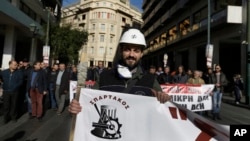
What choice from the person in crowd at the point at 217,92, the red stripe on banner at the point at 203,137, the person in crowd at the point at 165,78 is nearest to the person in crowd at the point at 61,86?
the person in crowd at the point at 165,78

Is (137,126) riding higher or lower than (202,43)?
lower

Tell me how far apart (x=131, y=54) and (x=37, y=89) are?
339 inches

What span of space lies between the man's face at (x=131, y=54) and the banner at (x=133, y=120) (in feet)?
0.95

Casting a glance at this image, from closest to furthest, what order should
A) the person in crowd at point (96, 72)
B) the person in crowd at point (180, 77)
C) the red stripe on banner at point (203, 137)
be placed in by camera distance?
1. the red stripe on banner at point (203, 137)
2. the person in crowd at point (96, 72)
3. the person in crowd at point (180, 77)

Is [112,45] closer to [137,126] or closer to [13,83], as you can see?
[13,83]

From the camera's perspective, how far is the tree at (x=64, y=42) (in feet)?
126

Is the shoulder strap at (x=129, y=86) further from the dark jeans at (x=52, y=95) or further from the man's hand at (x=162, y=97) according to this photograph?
the dark jeans at (x=52, y=95)

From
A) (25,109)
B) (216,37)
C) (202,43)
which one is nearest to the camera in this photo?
(25,109)

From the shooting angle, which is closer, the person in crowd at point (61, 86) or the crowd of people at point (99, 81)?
the crowd of people at point (99, 81)

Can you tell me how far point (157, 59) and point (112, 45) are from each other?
4653cm

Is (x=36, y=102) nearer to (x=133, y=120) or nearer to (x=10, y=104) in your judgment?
(x=10, y=104)

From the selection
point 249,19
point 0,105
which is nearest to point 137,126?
point 0,105

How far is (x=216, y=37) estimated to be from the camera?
106ft

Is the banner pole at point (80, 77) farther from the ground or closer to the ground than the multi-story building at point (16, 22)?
closer to the ground
